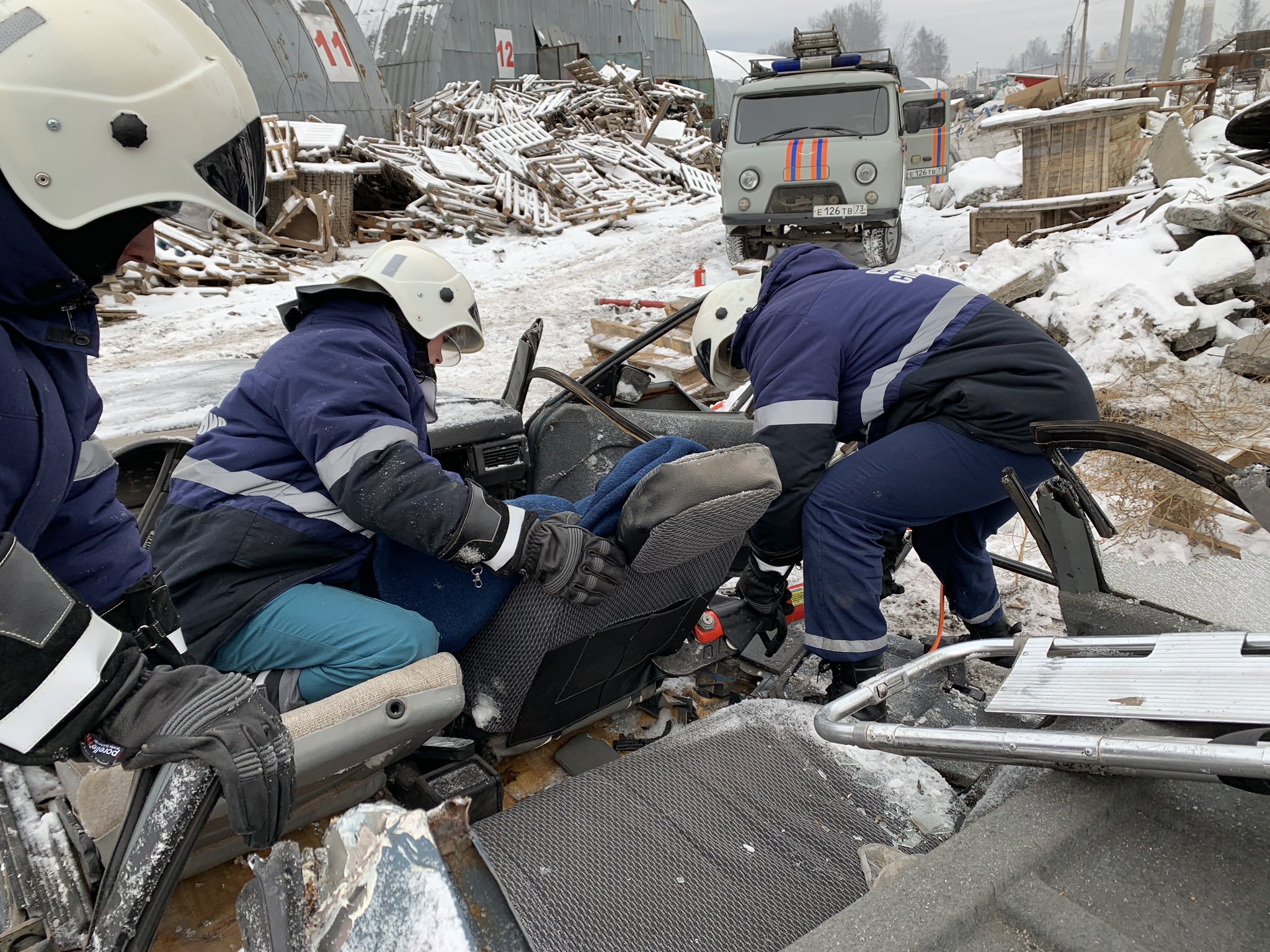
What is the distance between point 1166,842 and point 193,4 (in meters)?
15.5

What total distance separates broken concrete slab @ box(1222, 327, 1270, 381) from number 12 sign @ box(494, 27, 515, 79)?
18.8m

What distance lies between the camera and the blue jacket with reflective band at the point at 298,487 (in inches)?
75.4

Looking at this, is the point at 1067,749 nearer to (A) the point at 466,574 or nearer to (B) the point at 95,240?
(A) the point at 466,574

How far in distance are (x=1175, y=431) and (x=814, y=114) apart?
22.4ft

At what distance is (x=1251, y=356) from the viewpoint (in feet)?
15.5

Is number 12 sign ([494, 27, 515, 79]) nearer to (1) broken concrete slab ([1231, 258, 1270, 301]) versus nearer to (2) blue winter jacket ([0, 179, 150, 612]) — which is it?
(1) broken concrete slab ([1231, 258, 1270, 301])

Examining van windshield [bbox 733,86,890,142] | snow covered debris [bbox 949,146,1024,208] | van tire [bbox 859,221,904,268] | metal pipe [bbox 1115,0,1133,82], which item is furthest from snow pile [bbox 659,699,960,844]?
metal pipe [bbox 1115,0,1133,82]

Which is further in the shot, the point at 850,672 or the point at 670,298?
the point at 670,298

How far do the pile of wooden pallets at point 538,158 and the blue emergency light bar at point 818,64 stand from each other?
4.78 metres

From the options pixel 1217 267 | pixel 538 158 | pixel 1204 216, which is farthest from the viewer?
pixel 538 158

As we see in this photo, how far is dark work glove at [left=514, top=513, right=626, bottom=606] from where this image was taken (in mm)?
1868

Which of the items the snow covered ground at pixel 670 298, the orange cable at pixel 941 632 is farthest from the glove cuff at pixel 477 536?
the orange cable at pixel 941 632

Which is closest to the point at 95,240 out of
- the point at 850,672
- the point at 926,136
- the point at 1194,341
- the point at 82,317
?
the point at 82,317

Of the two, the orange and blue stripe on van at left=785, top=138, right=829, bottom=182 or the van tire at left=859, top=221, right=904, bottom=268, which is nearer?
the orange and blue stripe on van at left=785, top=138, right=829, bottom=182
